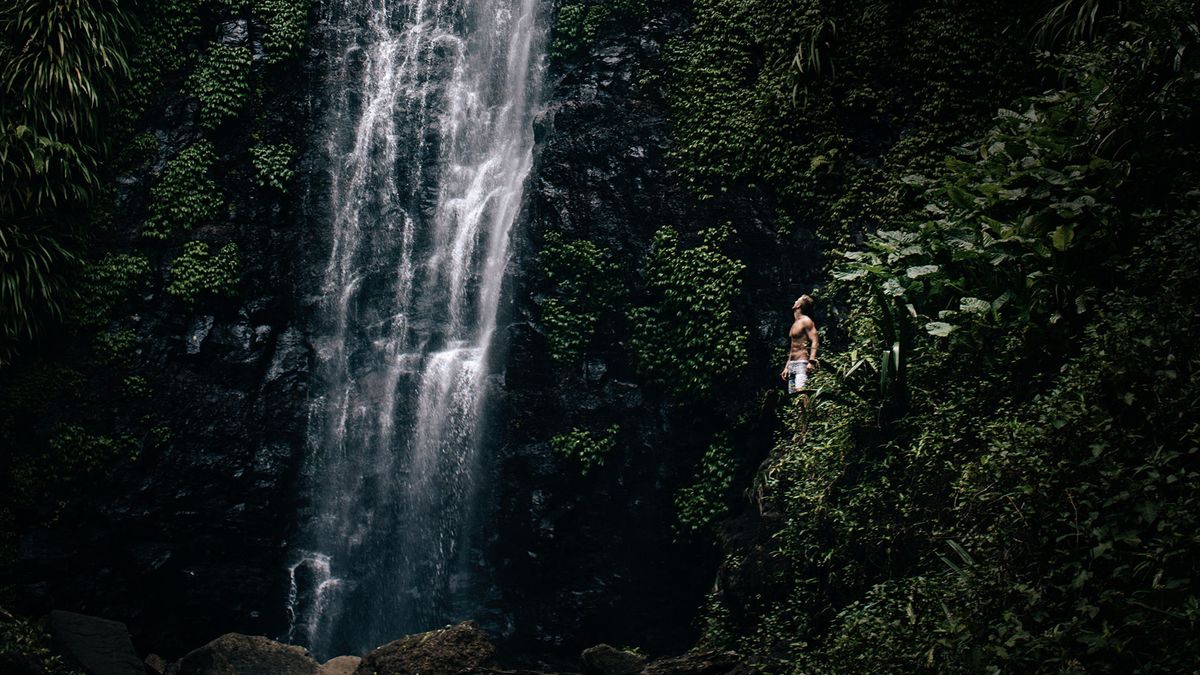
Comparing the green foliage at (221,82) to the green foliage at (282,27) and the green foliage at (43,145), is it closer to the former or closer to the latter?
the green foliage at (282,27)

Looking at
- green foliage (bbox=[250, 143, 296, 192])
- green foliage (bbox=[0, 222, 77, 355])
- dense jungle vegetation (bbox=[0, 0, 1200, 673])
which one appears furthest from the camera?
green foliage (bbox=[250, 143, 296, 192])

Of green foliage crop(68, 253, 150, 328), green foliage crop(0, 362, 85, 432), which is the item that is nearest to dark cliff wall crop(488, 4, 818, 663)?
green foliage crop(68, 253, 150, 328)

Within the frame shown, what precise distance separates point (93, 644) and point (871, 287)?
1092cm

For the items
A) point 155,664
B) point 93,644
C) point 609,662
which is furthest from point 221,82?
point 609,662

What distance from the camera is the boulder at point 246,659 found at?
461 inches

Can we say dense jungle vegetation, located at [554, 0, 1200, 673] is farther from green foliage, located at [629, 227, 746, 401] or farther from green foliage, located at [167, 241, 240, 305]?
green foliage, located at [167, 241, 240, 305]

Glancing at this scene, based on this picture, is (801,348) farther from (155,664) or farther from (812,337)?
(155,664)

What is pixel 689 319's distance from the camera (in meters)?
12.9

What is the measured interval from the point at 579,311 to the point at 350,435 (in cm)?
454

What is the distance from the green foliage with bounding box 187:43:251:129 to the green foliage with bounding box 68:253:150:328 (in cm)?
282

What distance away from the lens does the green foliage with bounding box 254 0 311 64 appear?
16.2 meters

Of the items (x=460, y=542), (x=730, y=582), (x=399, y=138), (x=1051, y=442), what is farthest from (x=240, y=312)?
(x=1051, y=442)

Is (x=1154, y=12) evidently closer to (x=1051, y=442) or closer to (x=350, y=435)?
(x=1051, y=442)

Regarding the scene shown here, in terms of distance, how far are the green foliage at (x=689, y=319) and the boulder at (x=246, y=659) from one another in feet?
20.4
